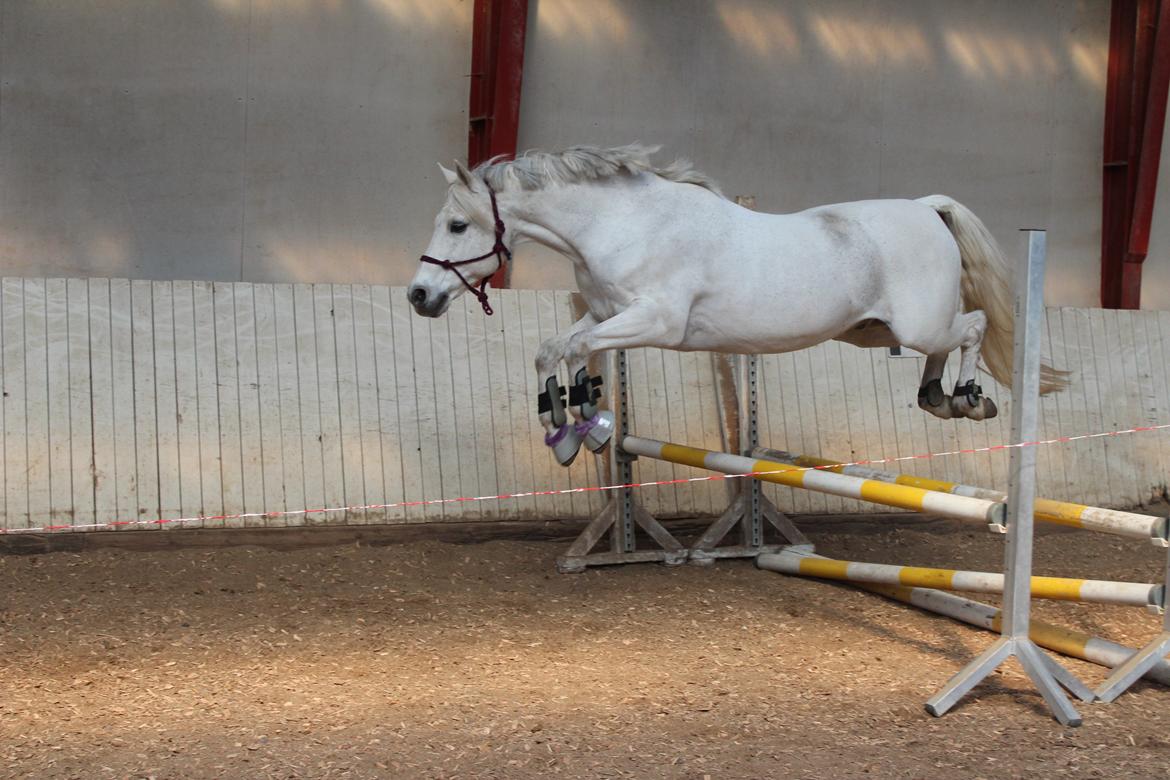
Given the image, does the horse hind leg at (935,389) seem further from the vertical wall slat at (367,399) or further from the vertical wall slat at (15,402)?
the vertical wall slat at (15,402)

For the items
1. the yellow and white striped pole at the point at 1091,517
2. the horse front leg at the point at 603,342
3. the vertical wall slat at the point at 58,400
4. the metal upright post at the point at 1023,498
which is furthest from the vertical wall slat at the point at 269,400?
the metal upright post at the point at 1023,498

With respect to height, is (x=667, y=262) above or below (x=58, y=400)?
above

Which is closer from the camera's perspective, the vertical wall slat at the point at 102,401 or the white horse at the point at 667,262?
the white horse at the point at 667,262

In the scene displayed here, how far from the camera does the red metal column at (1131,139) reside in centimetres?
852

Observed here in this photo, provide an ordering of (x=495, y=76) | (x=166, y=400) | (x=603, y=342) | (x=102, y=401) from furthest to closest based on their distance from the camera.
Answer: (x=495, y=76) → (x=166, y=400) → (x=102, y=401) → (x=603, y=342)

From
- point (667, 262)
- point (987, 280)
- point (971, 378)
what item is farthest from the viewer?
point (987, 280)

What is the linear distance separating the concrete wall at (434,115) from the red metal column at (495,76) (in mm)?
175

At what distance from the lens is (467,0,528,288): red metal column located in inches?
289

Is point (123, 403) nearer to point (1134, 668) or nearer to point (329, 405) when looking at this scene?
point (329, 405)

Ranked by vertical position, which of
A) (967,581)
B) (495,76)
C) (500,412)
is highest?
(495,76)

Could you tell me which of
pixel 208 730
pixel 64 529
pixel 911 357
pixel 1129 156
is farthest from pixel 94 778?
pixel 1129 156

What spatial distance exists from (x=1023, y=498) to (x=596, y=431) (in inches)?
60.3

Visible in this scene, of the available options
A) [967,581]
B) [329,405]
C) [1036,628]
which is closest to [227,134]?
[329,405]

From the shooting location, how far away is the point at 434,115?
761 cm
